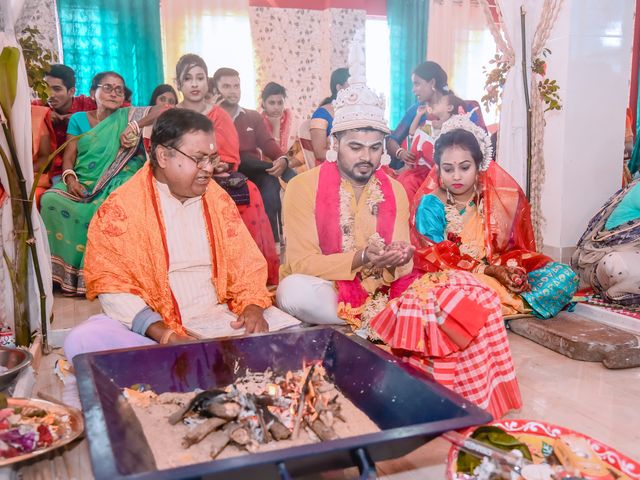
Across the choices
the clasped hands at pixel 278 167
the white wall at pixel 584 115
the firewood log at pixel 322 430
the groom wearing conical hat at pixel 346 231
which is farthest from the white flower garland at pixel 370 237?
the white wall at pixel 584 115

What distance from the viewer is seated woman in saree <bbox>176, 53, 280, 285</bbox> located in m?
4.11

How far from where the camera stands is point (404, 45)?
14.0 feet

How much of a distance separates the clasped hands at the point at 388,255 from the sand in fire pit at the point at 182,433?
1488mm

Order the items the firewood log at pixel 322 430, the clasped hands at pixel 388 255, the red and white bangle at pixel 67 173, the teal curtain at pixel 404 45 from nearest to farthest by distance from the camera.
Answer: the firewood log at pixel 322 430 → the clasped hands at pixel 388 255 → the teal curtain at pixel 404 45 → the red and white bangle at pixel 67 173

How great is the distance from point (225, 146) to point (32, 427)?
2.38 meters

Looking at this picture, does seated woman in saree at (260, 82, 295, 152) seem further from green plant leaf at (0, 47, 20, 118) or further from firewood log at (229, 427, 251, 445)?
firewood log at (229, 427, 251, 445)

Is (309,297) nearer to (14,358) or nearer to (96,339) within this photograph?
(96,339)

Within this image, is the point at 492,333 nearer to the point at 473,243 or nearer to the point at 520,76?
Answer: the point at 473,243

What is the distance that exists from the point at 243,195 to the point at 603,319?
258 centimetres

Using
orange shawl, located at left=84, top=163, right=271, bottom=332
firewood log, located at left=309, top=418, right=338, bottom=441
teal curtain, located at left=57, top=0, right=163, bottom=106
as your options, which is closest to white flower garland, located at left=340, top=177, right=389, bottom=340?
orange shawl, located at left=84, top=163, right=271, bottom=332

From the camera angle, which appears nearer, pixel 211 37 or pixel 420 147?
pixel 211 37

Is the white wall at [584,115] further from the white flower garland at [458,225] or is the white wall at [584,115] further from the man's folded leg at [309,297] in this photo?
the man's folded leg at [309,297]

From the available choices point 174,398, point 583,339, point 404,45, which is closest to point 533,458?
point 174,398

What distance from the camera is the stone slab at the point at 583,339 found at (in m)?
3.37
